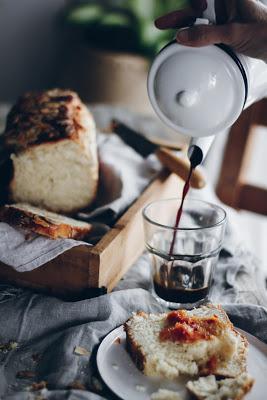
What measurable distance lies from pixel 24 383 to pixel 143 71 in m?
2.42

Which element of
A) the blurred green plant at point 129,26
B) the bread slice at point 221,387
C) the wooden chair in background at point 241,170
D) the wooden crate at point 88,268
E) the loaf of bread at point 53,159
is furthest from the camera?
the blurred green plant at point 129,26

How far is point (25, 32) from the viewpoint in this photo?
3.79 meters

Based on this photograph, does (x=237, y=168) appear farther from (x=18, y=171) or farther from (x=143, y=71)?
(x=143, y=71)

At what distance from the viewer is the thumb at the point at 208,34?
1.19 metres

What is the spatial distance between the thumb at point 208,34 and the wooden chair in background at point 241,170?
1.04 meters

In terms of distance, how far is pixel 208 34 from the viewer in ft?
3.91

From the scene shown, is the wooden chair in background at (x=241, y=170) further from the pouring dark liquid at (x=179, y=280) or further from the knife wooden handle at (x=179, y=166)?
the pouring dark liquid at (x=179, y=280)

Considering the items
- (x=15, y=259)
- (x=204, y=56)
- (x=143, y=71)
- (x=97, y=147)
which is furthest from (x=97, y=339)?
(x=143, y=71)

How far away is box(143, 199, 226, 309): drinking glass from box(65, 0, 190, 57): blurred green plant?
2057mm

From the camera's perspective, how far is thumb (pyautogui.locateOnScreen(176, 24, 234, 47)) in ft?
3.90

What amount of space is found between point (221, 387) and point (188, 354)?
0.34 ft

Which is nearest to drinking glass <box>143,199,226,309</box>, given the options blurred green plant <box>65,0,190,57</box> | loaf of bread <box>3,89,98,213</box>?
loaf of bread <box>3,89,98,213</box>

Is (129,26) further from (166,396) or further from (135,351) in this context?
(166,396)

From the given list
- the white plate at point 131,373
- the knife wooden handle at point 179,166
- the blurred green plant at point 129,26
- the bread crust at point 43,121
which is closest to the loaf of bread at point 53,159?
the bread crust at point 43,121
